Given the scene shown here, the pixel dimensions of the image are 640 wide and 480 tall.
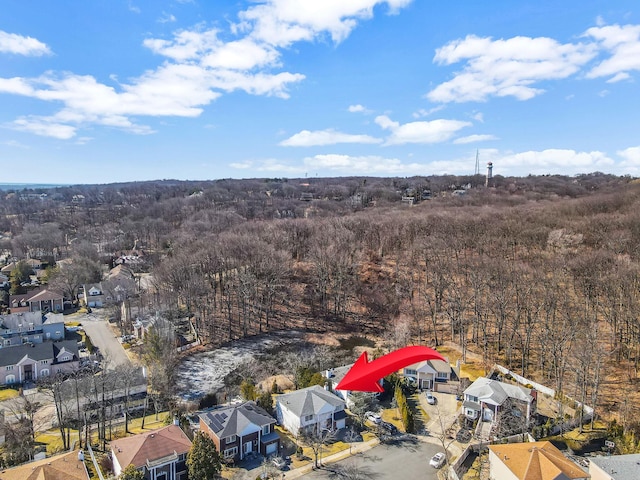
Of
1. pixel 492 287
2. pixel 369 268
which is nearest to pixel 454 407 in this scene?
pixel 492 287

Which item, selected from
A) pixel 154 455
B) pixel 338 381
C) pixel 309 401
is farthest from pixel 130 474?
pixel 338 381

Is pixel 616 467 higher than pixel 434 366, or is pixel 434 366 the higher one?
pixel 616 467

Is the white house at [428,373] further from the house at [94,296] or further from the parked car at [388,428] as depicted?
the house at [94,296]

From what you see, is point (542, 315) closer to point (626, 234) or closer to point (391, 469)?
point (626, 234)

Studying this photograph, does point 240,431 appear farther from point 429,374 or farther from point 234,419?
point 429,374

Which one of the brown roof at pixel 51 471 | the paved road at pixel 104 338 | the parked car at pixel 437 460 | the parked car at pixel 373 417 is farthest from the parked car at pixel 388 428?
the paved road at pixel 104 338

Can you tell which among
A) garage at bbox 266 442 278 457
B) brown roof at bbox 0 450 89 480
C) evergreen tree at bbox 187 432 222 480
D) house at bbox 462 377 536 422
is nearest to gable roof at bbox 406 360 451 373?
house at bbox 462 377 536 422
